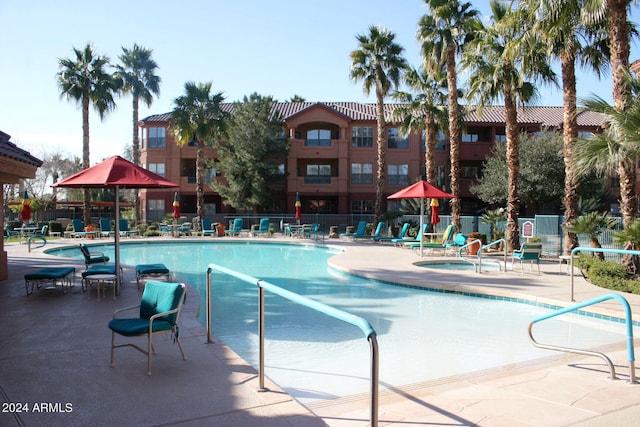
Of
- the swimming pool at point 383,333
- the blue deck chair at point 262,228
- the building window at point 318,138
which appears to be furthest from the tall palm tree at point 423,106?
the swimming pool at point 383,333

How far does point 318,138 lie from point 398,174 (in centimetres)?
698

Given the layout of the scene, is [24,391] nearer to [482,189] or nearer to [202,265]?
[202,265]

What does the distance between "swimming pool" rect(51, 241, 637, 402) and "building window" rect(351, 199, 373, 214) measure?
24.4 m

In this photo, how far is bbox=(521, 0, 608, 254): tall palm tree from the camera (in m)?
13.4

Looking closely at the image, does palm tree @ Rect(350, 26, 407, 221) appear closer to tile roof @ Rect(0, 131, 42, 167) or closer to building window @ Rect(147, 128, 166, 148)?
building window @ Rect(147, 128, 166, 148)

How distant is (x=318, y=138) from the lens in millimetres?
38625

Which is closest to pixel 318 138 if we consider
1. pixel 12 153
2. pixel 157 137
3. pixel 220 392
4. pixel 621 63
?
pixel 157 137

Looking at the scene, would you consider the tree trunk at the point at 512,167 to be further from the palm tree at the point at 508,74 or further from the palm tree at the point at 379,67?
the palm tree at the point at 379,67

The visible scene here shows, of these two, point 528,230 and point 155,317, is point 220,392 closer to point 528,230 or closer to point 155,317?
point 155,317

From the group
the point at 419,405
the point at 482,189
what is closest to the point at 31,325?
the point at 419,405

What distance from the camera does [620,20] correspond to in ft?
38.0

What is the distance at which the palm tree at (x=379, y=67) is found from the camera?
2883cm

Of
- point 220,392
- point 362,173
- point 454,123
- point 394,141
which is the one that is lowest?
point 220,392

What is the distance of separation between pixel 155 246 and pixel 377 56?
55.1 ft
